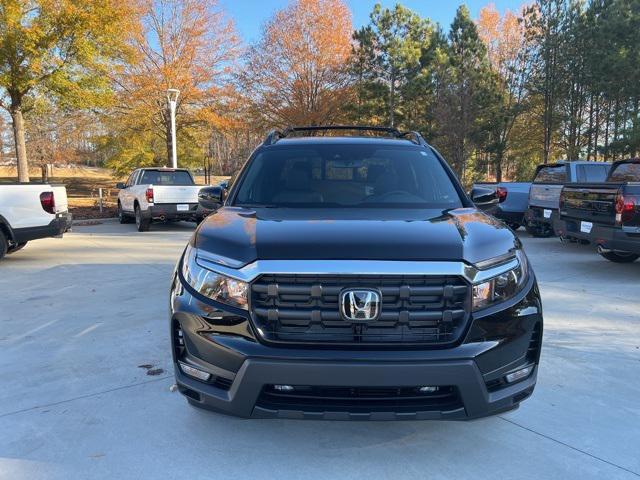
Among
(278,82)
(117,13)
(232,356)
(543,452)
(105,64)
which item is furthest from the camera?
(278,82)

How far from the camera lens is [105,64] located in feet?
61.3

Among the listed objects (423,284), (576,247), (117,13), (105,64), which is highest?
(117,13)

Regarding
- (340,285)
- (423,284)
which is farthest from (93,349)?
(423,284)

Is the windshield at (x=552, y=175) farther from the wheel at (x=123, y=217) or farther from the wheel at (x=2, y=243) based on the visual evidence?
the wheel at (x=123, y=217)

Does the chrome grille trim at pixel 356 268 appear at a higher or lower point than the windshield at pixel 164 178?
lower

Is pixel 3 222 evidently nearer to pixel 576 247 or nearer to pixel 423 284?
pixel 423 284

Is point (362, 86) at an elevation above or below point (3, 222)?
above

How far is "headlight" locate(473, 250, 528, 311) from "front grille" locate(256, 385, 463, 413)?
1.48 ft

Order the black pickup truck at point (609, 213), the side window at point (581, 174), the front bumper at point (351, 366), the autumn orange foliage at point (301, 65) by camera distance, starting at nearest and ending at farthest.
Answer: the front bumper at point (351, 366) < the black pickup truck at point (609, 213) < the side window at point (581, 174) < the autumn orange foliage at point (301, 65)

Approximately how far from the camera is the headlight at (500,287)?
2.45 meters

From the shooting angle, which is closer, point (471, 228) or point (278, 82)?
point (471, 228)

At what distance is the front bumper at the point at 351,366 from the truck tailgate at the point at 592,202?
5504 millimetres

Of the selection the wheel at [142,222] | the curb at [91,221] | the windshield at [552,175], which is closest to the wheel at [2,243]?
the wheel at [142,222]

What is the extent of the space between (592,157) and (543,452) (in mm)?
34822
